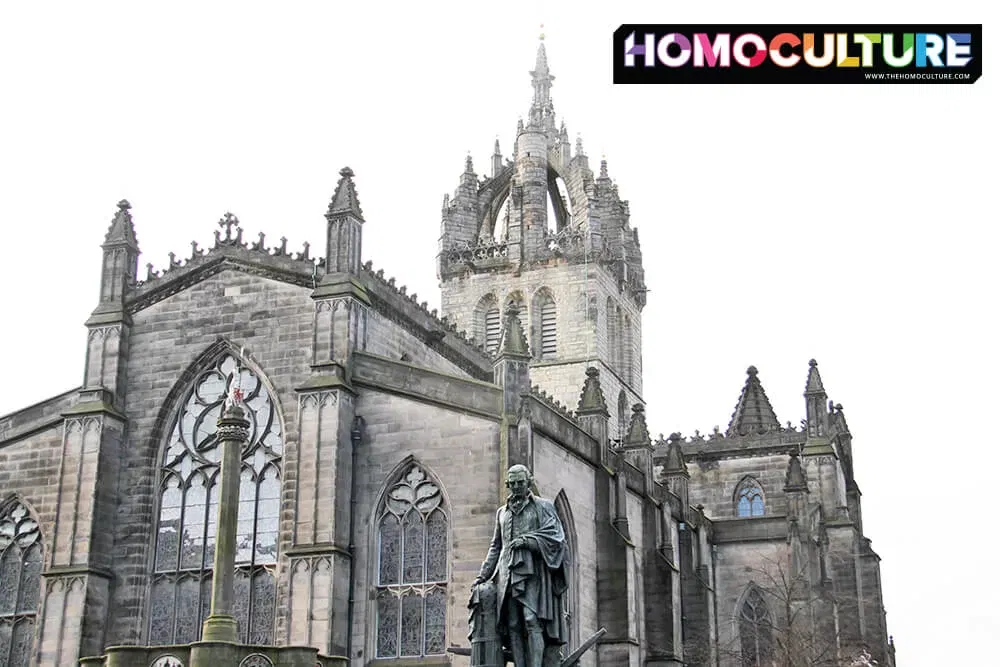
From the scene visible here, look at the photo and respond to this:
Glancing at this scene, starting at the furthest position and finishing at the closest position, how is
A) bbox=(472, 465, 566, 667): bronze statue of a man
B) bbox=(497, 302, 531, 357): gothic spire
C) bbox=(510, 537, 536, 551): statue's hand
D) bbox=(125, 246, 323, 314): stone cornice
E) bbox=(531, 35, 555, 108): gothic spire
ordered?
bbox=(531, 35, 555, 108): gothic spire < bbox=(125, 246, 323, 314): stone cornice < bbox=(497, 302, 531, 357): gothic spire < bbox=(510, 537, 536, 551): statue's hand < bbox=(472, 465, 566, 667): bronze statue of a man

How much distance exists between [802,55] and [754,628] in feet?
115

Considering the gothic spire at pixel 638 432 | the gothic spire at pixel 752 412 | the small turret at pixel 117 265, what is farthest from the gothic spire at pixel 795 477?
the small turret at pixel 117 265

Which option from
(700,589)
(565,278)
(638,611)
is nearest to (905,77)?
(638,611)

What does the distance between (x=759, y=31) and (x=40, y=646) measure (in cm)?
2416

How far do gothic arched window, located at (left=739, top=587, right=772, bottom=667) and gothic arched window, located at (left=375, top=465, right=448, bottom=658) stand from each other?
1868 centimetres

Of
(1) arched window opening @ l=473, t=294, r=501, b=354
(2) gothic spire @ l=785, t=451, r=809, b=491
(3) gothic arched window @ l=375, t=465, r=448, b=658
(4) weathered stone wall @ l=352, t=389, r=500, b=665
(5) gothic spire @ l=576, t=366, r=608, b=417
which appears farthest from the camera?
(1) arched window opening @ l=473, t=294, r=501, b=354

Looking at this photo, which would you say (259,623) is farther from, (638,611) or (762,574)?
(762,574)

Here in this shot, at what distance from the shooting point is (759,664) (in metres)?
46.6

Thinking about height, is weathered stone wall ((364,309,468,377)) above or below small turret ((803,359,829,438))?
below

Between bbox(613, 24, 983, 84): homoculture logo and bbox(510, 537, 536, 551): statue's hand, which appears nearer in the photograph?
bbox(510, 537, 536, 551): statue's hand

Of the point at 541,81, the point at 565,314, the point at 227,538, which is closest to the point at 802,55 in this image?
the point at 227,538

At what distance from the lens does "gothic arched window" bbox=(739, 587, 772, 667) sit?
48.6m

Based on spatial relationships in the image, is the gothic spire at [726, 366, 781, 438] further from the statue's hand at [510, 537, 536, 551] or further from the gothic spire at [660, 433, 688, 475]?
the statue's hand at [510, 537, 536, 551]

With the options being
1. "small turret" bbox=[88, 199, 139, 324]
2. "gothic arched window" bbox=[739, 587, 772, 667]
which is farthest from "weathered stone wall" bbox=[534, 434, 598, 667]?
"gothic arched window" bbox=[739, 587, 772, 667]
